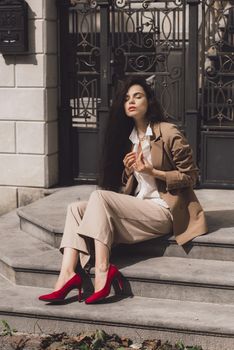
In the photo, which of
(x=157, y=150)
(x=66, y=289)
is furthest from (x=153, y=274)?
(x=157, y=150)

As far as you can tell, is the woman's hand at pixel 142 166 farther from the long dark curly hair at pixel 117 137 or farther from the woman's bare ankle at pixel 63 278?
the woman's bare ankle at pixel 63 278

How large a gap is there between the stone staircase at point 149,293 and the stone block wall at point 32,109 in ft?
6.77

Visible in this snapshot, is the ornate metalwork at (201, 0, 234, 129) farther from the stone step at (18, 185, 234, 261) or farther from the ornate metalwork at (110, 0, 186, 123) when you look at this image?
the stone step at (18, 185, 234, 261)

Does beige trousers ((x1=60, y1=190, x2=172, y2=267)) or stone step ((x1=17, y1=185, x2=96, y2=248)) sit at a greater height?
beige trousers ((x1=60, y1=190, x2=172, y2=267))

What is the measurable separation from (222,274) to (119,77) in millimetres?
3596

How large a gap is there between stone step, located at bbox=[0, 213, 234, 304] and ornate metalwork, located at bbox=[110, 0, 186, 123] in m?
2.78

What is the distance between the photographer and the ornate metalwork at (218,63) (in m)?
8.52

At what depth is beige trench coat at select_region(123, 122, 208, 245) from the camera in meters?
6.14

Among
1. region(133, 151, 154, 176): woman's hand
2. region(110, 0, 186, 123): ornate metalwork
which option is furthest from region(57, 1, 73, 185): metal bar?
region(133, 151, 154, 176): woman's hand

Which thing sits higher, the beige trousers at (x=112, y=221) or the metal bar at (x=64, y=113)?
the metal bar at (x=64, y=113)

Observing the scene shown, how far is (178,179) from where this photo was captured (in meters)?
6.09

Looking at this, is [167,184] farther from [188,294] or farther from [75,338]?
[75,338]

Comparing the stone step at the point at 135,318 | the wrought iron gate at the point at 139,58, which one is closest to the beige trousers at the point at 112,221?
the stone step at the point at 135,318

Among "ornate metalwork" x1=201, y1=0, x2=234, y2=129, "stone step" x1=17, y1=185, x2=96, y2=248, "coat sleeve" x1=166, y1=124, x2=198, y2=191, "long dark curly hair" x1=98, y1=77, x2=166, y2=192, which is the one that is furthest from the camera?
"ornate metalwork" x1=201, y1=0, x2=234, y2=129
